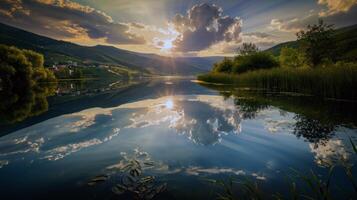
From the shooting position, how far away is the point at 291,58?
64.5 m

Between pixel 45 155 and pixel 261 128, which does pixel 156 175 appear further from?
pixel 261 128

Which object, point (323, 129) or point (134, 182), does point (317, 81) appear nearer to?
point (323, 129)

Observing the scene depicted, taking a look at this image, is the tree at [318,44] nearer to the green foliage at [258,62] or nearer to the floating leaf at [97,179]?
the green foliage at [258,62]

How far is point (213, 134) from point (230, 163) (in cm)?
303

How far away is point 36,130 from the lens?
9.69 metres

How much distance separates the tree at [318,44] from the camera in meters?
49.9

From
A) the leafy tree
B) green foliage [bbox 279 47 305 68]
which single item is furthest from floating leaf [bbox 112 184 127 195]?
the leafy tree

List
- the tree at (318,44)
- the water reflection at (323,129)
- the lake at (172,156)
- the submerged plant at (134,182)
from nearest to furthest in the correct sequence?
the submerged plant at (134,182), the lake at (172,156), the water reflection at (323,129), the tree at (318,44)

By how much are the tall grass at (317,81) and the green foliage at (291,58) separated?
3242cm

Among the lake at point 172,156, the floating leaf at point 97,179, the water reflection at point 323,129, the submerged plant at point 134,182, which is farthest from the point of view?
the water reflection at point 323,129

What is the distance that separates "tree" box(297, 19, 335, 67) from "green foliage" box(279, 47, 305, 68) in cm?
238

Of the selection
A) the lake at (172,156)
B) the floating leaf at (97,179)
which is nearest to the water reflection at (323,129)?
the lake at (172,156)

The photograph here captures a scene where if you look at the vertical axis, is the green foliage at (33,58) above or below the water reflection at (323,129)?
above

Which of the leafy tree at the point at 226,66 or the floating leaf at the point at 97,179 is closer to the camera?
the floating leaf at the point at 97,179
